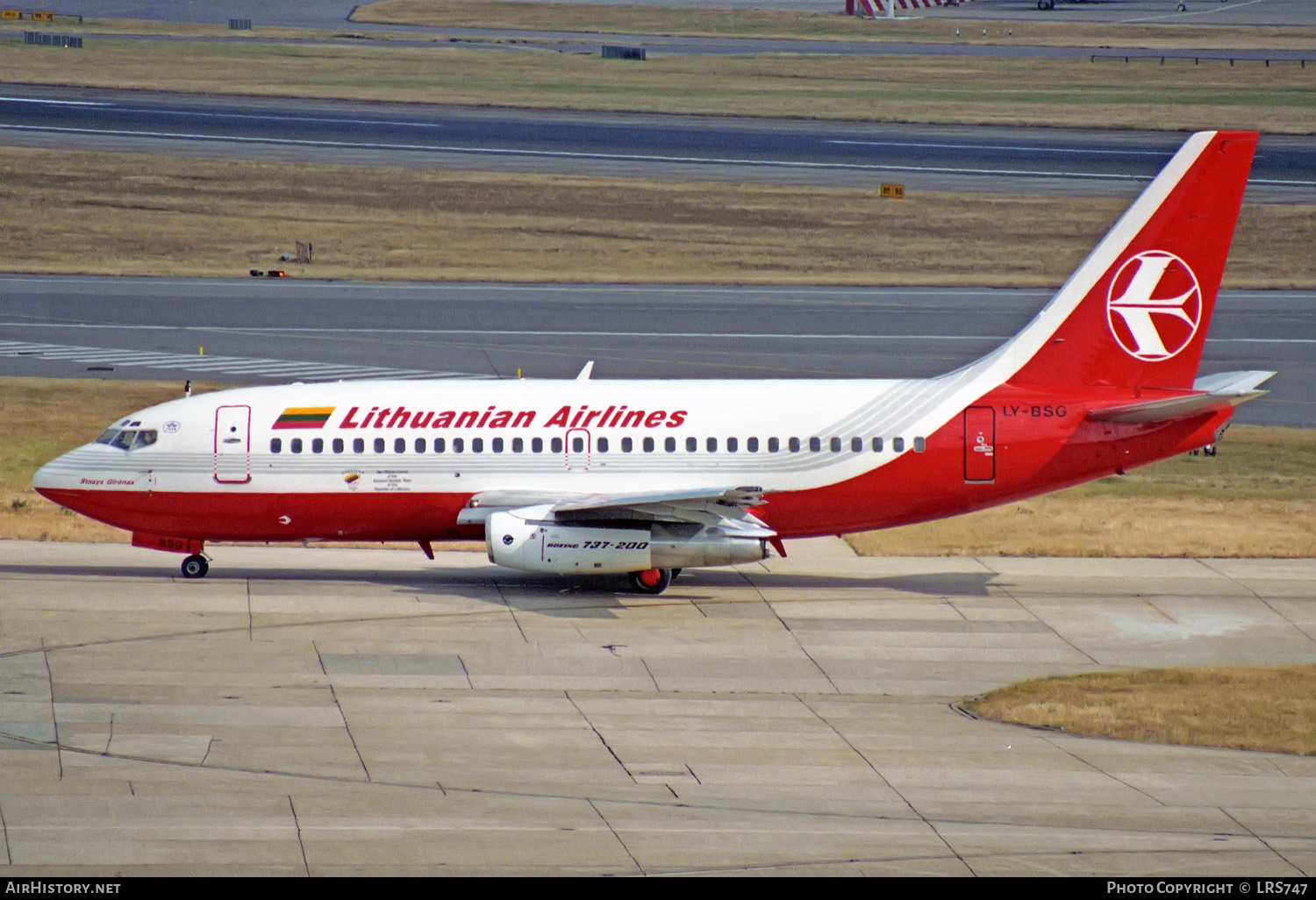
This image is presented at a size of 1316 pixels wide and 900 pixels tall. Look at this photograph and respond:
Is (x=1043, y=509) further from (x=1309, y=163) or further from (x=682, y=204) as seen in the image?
(x=1309, y=163)

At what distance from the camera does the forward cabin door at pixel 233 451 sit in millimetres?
31578

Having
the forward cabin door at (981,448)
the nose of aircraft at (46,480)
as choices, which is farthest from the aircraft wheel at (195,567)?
the forward cabin door at (981,448)

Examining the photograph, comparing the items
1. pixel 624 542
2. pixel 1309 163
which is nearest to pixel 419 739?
pixel 624 542

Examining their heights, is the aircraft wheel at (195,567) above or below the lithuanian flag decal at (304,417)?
below

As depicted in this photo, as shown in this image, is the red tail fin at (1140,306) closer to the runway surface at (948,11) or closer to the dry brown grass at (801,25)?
the dry brown grass at (801,25)

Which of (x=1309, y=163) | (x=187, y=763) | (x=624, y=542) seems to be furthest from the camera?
(x=1309, y=163)

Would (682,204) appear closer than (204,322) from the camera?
No

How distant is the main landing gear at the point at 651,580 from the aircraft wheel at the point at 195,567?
8115 mm

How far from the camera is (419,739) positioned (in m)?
22.8

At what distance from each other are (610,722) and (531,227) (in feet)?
179

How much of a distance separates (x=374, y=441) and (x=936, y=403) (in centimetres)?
1035

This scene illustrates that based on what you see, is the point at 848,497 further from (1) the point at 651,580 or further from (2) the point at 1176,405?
(2) the point at 1176,405

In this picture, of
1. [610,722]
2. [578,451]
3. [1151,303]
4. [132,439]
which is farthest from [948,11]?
[610,722]

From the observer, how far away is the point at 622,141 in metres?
94.7
